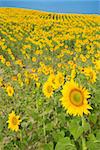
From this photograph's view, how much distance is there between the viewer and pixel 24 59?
1105 centimetres

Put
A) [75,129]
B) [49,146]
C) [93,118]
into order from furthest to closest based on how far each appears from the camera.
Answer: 1. [93,118]
2. [49,146]
3. [75,129]

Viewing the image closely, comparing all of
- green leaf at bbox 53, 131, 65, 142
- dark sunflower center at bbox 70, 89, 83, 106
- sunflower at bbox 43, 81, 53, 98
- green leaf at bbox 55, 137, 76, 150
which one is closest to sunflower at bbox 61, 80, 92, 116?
dark sunflower center at bbox 70, 89, 83, 106

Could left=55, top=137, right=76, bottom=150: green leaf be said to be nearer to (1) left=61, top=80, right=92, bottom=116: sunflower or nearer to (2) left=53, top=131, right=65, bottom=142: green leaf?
(2) left=53, top=131, right=65, bottom=142: green leaf

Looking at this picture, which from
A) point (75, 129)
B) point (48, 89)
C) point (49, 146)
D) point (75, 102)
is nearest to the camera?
point (75, 102)

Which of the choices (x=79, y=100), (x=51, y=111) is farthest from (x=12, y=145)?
(x=79, y=100)

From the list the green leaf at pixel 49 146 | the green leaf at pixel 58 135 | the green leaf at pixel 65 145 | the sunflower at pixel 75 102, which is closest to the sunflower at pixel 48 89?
the green leaf at pixel 58 135

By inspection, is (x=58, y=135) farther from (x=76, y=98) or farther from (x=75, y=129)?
(x=76, y=98)

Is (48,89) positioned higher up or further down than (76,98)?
higher up

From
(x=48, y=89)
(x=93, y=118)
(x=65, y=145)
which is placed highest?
(x=48, y=89)

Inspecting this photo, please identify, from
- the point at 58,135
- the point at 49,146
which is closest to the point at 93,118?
the point at 58,135

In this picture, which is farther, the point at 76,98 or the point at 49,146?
the point at 49,146

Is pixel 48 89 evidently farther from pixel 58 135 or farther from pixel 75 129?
pixel 75 129

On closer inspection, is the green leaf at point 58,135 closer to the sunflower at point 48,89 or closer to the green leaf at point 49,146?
the green leaf at point 49,146

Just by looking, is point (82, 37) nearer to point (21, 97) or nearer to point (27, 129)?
point (21, 97)
